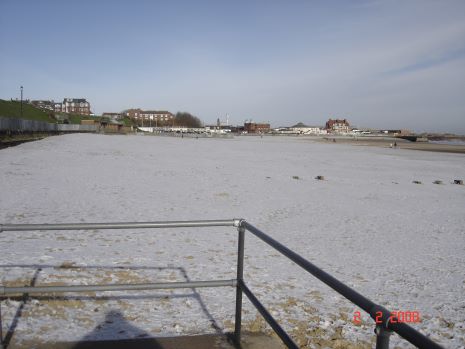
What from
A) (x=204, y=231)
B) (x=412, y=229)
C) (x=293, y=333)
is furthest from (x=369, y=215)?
(x=293, y=333)

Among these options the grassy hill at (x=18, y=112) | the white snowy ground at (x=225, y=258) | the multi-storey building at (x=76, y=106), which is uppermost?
the multi-storey building at (x=76, y=106)

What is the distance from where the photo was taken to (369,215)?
35.3 ft

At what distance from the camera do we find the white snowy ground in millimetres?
4176

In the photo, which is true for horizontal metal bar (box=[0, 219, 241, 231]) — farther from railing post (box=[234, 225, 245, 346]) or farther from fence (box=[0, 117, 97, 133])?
fence (box=[0, 117, 97, 133])

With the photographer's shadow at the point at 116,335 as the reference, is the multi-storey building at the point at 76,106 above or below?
above

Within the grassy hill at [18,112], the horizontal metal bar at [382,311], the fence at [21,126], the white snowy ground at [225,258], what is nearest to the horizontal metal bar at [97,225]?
the horizontal metal bar at [382,311]

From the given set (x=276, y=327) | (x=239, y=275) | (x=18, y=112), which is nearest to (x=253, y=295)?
(x=239, y=275)

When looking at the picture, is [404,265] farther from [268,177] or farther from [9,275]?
[268,177]

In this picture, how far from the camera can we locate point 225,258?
6.54 metres

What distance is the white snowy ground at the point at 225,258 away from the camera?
4.18m

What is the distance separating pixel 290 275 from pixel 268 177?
40.6 feet

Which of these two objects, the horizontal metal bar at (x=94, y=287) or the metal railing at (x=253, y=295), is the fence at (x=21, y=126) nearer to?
the horizontal metal bar at (x=94, y=287)

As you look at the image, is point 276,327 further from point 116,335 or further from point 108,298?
point 108,298

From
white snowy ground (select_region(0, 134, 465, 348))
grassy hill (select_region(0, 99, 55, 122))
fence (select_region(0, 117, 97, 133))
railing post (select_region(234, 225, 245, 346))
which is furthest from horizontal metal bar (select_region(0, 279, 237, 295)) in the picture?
grassy hill (select_region(0, 99, 55, 122))
